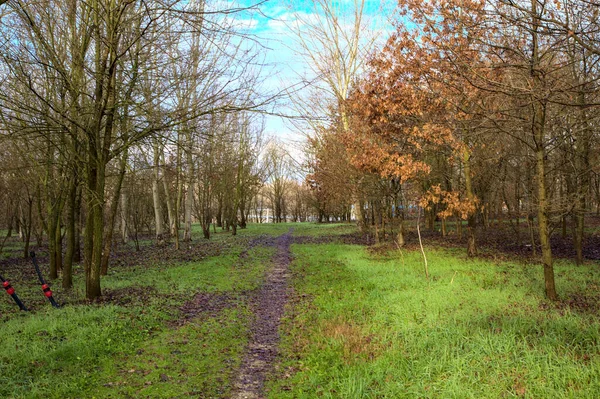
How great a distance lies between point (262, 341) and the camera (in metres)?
6.25

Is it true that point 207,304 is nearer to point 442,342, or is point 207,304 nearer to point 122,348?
point 122,348

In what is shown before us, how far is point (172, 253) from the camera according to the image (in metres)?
18.4

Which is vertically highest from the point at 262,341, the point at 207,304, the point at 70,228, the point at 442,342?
the point at 70,228

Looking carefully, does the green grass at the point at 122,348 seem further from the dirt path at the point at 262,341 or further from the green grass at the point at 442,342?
the green grass at the point at 442,342

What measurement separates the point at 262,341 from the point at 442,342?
277 centimetres

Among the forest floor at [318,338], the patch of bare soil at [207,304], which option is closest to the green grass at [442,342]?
the forest floor at [318,338]

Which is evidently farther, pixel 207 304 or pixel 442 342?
pixel 207 304

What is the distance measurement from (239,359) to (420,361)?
2.47m

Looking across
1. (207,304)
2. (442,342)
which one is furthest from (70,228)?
(442,342)

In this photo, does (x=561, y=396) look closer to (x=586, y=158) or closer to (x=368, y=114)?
(x=586, y=158)

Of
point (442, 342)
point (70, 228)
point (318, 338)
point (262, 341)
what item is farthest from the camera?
point (70, 228)

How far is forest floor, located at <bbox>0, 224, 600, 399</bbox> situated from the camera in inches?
171

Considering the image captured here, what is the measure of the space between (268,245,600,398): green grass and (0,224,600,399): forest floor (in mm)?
20

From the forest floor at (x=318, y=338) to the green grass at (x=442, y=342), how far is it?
0.07 feet
